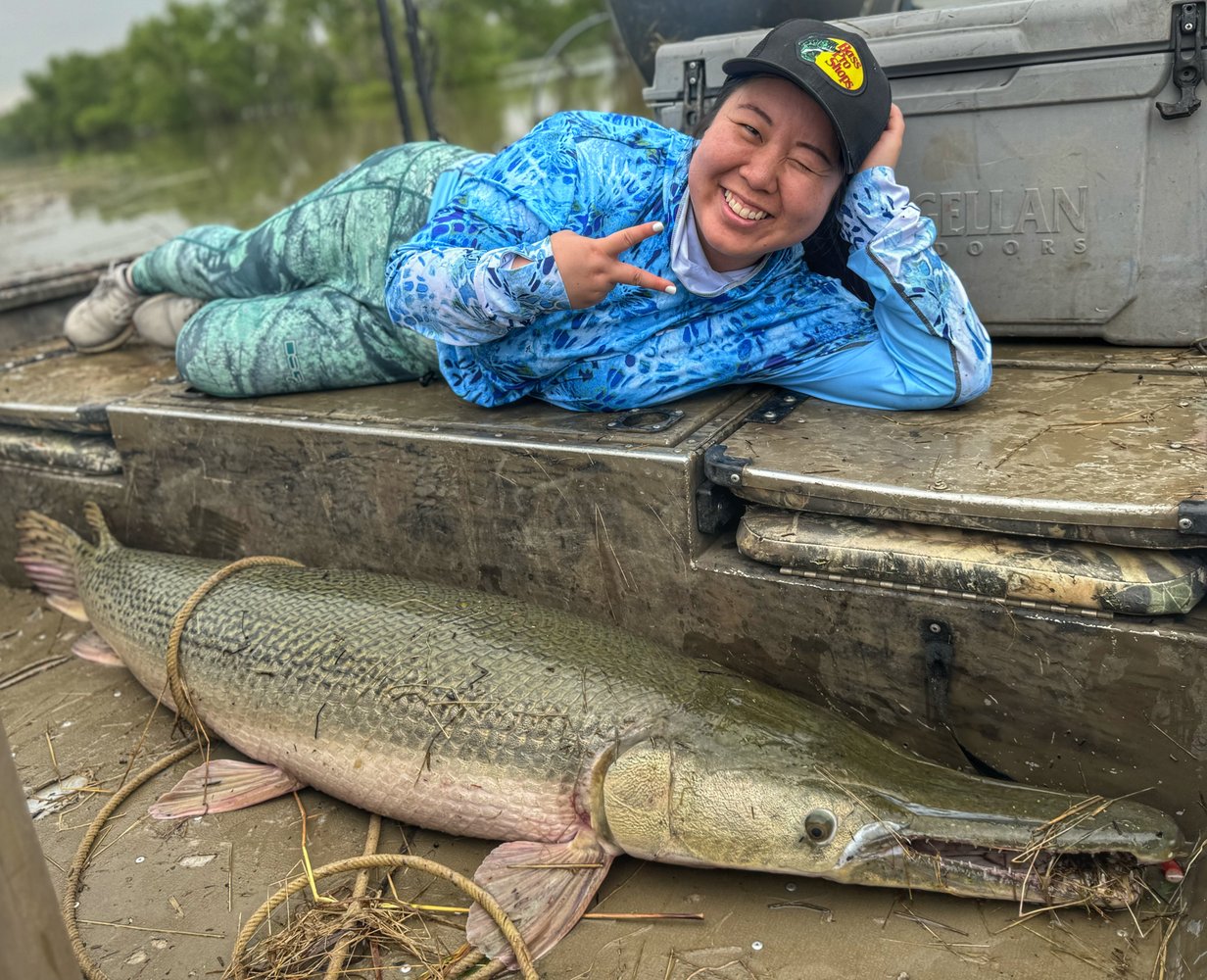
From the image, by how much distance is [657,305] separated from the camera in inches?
111

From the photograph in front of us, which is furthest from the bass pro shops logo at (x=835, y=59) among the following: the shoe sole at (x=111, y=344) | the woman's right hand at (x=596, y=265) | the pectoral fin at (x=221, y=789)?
the shoe sole at (x=111, y=344)

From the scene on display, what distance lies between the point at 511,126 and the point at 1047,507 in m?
19.9

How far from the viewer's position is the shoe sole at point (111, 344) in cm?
449

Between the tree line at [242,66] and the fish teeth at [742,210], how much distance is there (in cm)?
3975

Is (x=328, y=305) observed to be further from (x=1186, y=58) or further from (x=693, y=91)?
(x=1186, y=58)

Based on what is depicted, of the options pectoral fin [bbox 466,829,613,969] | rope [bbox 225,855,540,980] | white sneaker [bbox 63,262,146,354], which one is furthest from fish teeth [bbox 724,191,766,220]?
white sneaker [bbox 63,262,146,354]

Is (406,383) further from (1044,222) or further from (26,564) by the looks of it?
(1044,222)

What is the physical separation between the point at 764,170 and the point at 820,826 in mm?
1511

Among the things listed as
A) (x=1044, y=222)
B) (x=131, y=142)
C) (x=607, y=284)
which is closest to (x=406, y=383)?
(x=607, y=284)

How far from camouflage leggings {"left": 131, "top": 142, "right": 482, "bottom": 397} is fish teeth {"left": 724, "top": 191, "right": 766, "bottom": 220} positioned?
1.23m

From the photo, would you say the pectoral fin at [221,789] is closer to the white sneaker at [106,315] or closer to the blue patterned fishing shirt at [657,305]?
the blue patterned fishing shirt at [657,305]

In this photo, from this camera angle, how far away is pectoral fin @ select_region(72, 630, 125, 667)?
3482mm

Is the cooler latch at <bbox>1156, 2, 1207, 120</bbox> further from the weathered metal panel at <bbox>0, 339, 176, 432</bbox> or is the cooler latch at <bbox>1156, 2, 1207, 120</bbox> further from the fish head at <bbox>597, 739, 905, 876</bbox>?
the weathered metal panel at <bbox>0, 339, 176, 432</bbox>

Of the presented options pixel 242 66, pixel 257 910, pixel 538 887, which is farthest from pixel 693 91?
pixel 242 66
